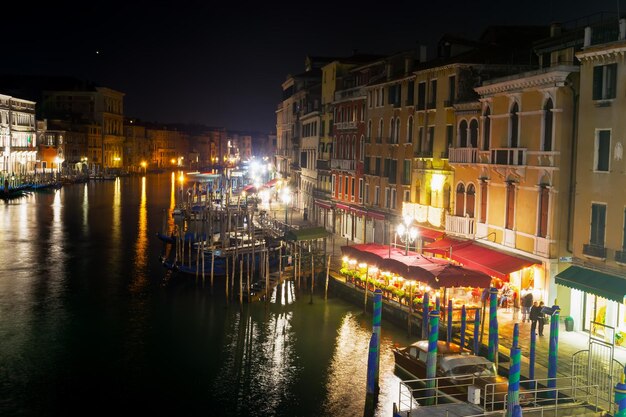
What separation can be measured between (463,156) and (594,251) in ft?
26.3

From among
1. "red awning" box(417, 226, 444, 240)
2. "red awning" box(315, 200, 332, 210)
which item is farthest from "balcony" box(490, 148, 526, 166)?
"red awning" box(315, 200, 332, 210)

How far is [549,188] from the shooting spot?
73.2ft

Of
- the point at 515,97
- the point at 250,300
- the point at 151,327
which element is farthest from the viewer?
the point at 250,300

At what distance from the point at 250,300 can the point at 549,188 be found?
484 inches

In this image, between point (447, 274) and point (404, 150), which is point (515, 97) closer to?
point (447, 274)

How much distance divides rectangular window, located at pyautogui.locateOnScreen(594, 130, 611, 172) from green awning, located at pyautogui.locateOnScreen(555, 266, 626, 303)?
2.77 meters

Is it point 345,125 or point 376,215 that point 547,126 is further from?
point 345,125

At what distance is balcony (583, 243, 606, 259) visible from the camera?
2005 centimetres

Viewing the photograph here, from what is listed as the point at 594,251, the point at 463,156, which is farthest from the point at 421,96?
the point at 594,251

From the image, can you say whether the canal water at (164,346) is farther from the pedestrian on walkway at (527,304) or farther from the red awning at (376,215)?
the red awning at (376,215)

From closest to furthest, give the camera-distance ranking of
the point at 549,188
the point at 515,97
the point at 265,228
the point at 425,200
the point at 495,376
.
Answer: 1. the point at 495,376
2. the point at 549,188
3. the point at 515,97
4. the point at 425,200
5. the point at 265,228

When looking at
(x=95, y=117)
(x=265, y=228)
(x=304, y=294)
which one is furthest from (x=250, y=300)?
(x=95, y=117)

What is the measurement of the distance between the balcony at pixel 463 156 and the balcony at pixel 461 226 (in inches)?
79.5

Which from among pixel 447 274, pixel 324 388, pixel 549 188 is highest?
pixel 549 188
